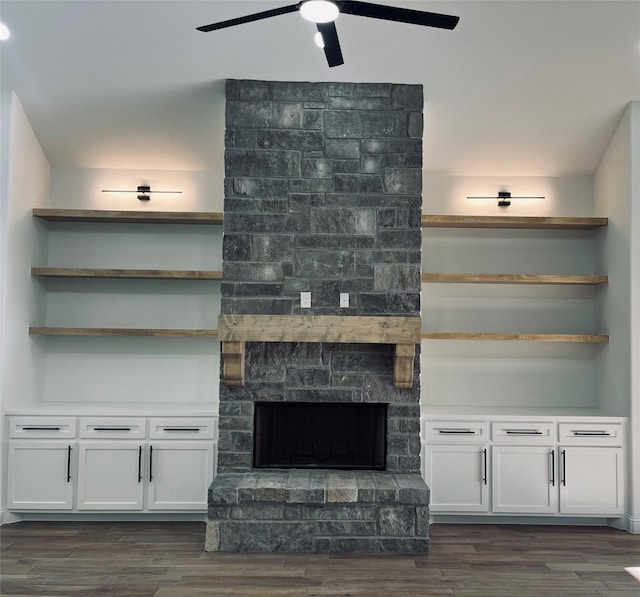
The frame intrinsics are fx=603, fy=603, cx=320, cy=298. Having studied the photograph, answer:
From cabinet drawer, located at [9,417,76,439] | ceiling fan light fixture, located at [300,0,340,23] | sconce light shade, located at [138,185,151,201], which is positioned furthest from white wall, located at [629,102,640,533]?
cabinet drawer, located at [9,417,76,439]

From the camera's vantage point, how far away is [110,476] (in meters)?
4.38

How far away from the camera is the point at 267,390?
422cm

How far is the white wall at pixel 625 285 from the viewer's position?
4426 millimetres

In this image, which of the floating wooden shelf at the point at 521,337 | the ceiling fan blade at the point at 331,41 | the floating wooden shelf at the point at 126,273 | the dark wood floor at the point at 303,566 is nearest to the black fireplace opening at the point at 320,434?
the dark wood floor at the point at 303,566

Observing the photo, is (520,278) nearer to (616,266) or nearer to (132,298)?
(616,266)

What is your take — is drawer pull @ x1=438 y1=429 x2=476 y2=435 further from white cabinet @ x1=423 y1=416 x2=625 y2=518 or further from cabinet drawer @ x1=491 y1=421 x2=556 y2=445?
cabinet drawer @ x1=491 y1=421 x2=556 y2=445

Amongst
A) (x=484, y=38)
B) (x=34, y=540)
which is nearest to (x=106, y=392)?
(x=34, y=540)

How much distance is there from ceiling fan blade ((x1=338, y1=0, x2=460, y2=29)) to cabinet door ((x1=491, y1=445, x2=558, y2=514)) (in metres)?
3.06

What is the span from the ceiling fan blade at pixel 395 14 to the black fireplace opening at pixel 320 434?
8.47 ft

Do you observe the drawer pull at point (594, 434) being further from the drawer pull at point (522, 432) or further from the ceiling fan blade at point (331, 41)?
the ceiling fan blade at point (331, 41)

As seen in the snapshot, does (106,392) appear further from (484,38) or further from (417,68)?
(484,38)

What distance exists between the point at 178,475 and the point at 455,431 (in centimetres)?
206

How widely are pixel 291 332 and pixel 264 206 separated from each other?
91cm

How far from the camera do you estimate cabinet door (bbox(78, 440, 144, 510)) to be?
14.3 feet
